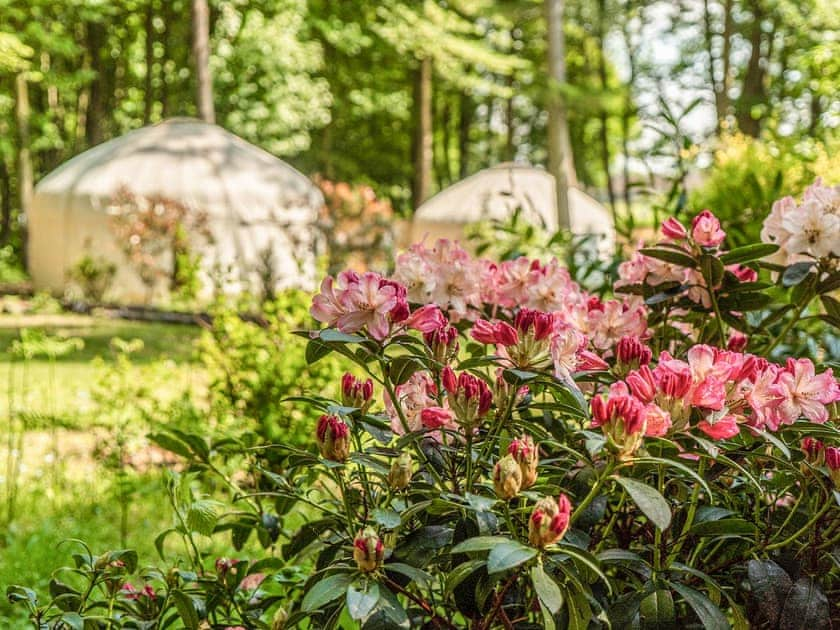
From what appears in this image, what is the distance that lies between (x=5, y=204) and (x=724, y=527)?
18145mm

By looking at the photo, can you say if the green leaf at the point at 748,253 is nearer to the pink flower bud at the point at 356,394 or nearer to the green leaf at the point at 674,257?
the green leaf at the point at 674,257

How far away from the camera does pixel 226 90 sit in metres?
18.1

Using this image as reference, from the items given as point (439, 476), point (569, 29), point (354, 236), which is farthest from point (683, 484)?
point (569, 29)

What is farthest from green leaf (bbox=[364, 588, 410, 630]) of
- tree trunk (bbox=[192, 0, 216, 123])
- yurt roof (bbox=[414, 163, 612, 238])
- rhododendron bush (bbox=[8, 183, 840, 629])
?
yurt roof (bbox=[414, 163, 612, 238])

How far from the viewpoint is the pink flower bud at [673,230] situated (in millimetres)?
1332

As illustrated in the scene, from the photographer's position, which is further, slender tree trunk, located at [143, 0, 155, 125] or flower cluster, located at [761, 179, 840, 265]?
slender tree trunk, located at [143, 0, 155, 125]

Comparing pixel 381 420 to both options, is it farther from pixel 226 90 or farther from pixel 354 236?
pixel 226 90

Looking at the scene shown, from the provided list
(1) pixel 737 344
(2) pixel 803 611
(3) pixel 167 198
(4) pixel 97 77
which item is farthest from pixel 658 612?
(4) pixel 97 77

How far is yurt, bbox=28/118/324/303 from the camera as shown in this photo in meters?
11.3

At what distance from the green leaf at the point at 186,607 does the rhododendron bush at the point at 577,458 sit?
0.50ft

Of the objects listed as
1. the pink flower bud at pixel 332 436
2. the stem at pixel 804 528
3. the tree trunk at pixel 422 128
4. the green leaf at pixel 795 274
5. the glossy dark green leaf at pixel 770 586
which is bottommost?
the glossy dark green leaf at pixel 770 586

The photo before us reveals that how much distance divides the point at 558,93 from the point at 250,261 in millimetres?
4430

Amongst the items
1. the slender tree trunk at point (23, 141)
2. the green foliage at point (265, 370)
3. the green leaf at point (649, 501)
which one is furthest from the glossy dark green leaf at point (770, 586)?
the slender tree trunk at point (23, 141)

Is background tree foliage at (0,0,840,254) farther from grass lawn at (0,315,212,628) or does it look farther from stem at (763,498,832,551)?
stem at (763,498,832,551)
